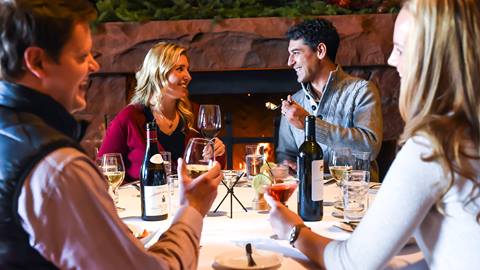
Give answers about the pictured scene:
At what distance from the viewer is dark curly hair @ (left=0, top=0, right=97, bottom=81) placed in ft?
2.75

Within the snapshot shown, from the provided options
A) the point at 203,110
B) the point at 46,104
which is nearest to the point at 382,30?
the point at 203,110

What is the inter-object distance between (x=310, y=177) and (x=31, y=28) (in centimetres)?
88

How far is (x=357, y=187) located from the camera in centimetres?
153

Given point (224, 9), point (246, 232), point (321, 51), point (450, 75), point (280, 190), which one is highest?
point (224, 9)

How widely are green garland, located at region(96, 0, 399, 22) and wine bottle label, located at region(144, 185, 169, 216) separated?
2.16 metres

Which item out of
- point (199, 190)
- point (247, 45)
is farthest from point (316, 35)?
point (199, 190)

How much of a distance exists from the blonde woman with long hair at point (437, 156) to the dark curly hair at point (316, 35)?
187 centimetres

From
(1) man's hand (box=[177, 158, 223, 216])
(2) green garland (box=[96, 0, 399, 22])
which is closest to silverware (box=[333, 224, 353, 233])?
(1) man's hand (box=[177, 158, 223, 216])

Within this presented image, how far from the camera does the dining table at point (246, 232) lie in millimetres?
1180

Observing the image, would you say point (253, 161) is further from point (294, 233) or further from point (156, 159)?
point (294, 233)

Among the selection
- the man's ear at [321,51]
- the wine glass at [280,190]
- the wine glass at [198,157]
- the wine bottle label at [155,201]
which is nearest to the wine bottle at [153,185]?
the wine bottle label at [155,201]

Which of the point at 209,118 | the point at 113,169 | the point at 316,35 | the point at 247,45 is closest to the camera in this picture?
the point at 113,169

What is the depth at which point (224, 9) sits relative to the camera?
3.60 meters

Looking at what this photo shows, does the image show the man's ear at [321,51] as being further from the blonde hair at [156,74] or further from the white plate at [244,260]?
the white plate at [244,260]
